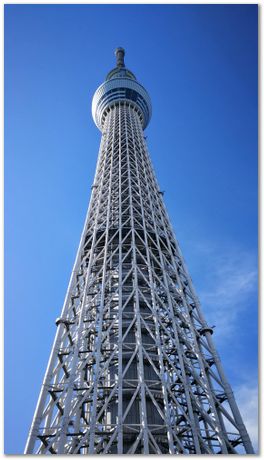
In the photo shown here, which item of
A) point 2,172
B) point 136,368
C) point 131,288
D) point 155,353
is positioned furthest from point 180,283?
point 2,172

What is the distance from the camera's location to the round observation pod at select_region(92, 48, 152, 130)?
177 feet

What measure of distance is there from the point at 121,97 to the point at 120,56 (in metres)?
17.7

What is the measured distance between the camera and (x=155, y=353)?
2416 cm

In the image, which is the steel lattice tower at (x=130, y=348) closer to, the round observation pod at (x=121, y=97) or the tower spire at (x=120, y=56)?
the round observation pod at (x=121, y=97)

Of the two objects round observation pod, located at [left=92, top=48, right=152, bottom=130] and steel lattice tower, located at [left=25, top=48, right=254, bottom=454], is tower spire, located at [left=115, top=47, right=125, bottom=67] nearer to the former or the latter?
round observation pod, located at [left=92, top=48, right=152, bottom=130]

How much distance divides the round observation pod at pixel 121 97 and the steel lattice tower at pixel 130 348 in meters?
18.2

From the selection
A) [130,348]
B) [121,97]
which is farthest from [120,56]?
[130,348]

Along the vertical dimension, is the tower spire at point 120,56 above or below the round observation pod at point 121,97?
above

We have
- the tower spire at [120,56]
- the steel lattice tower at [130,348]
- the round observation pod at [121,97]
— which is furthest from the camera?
the tower spire at [120,56]

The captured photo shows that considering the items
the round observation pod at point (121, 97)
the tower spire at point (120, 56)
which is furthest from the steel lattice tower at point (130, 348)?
the tower spire at point (120, 56)

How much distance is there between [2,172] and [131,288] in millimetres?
14581

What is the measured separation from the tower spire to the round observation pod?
11.4m

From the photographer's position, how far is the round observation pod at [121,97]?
177 ft

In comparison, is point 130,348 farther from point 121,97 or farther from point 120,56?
point 120,56
